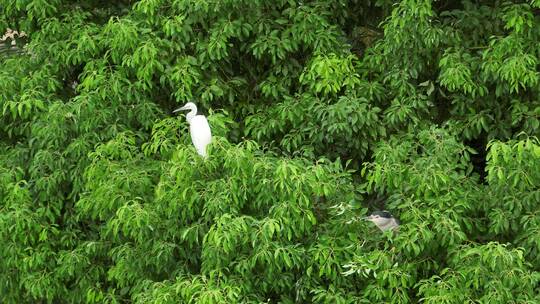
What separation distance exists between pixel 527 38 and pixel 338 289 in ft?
5.85

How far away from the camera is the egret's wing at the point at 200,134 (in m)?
6.09

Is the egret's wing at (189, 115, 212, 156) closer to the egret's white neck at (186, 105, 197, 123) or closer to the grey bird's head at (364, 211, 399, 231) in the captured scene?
the egret's white neck at (186, 105, 197, 123)

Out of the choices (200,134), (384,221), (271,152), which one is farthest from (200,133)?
(384,221)

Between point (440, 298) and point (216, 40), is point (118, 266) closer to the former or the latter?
point (216, 40)

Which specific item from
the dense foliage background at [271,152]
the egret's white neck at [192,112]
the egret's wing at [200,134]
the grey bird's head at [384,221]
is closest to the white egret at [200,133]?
the egret's wing at [200,134]

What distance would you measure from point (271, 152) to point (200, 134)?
43cm

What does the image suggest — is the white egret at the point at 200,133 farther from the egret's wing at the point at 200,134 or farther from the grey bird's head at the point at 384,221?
the grey bird's head at the point at 384,221

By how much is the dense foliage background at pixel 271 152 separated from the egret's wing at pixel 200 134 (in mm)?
106

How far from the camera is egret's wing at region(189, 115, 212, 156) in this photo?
6.09 m

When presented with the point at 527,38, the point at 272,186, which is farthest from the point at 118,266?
the point at 527,38

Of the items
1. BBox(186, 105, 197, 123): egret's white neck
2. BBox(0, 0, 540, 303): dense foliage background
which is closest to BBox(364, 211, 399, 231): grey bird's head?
BBox(0, 0, 540, 303): dense foliage background

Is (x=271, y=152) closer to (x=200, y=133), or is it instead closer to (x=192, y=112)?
(x=200, y=133)

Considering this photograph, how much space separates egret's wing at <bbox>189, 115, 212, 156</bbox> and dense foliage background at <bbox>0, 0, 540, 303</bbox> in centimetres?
11

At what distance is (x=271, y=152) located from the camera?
6270 millimetres
